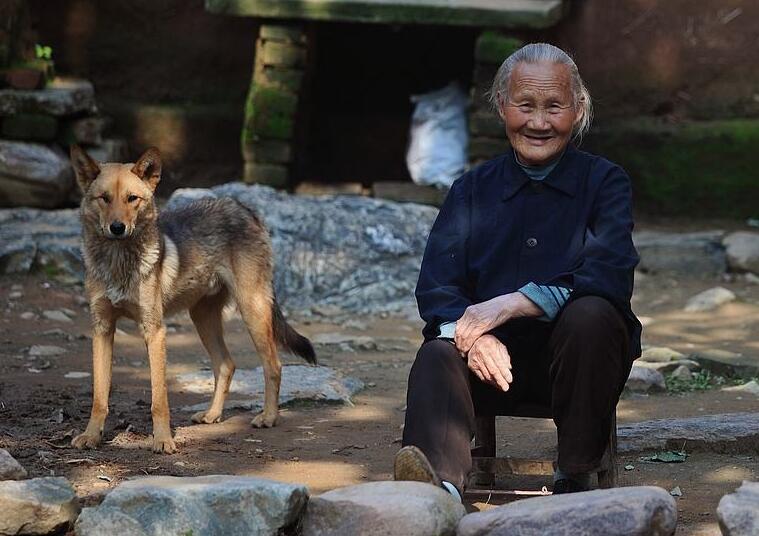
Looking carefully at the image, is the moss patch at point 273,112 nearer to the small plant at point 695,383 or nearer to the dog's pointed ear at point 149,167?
the small plant at point 695,383

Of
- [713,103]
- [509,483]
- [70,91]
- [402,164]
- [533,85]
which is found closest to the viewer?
[533,85]

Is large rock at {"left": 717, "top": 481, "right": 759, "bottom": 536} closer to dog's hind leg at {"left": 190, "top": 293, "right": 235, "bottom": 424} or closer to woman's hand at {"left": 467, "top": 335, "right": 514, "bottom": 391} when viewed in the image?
woman's hand at {"left": 467, "top": 335, "right": 514, "bottom": 391}

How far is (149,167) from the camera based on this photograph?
550 centimetres

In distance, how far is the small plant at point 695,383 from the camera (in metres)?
6.72

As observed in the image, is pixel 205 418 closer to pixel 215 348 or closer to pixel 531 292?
pixel 215 348

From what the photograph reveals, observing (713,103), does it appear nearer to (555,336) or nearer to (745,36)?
(745,36)

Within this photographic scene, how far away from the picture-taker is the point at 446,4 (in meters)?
10.6

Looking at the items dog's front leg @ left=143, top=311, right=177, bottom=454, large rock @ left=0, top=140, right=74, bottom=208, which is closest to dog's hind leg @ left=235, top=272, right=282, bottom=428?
dog's front leg @ left=143, top=311, right=177, bottom=454

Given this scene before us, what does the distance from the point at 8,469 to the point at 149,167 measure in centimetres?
175

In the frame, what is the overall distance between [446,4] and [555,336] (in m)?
7.00

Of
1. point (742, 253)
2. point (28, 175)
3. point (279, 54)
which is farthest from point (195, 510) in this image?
point (279, 54)

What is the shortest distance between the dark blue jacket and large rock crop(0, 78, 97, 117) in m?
6.58

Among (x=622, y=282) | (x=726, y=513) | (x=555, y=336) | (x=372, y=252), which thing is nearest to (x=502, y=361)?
(x=555, y=336)

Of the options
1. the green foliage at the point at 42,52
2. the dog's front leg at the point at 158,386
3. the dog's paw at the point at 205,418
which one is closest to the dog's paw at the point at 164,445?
the dog's front leg at the point at 158,386
